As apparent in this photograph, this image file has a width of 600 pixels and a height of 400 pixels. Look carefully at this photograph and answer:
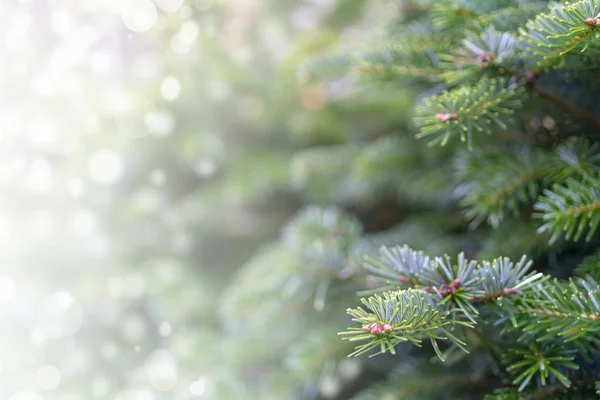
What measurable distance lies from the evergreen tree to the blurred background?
0.44 ft

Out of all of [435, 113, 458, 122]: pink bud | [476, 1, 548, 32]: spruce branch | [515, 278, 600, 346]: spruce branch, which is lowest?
[515, 278, 600, 346]: spruce branch

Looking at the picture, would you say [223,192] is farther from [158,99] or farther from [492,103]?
[492,103]

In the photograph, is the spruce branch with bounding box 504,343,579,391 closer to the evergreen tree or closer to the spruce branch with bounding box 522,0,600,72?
the evergreen tree

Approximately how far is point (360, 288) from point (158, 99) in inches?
22.0

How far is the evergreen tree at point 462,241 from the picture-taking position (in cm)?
29

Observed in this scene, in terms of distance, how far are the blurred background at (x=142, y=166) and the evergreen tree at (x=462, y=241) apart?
0.13m

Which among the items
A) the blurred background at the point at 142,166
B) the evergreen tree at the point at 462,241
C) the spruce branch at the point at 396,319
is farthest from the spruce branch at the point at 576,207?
the blurred background at the point at 142,166

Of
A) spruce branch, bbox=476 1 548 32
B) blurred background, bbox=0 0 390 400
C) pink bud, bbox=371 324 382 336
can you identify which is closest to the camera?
pink bud, bbox=371 324 382 336

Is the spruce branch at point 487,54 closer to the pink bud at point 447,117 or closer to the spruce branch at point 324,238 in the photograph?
the pink bud at point 447,117

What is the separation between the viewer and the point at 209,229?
0.93 meters

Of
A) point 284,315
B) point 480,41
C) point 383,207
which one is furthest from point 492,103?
point 383,207

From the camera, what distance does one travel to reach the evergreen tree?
0.29m

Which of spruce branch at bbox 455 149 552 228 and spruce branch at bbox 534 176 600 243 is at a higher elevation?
spruce branch at bbox 455 149 552 228

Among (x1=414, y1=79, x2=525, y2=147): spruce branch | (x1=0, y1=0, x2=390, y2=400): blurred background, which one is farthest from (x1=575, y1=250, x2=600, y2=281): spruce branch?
(x1=0, y1=0, x2=390, y2=400): blurred background
